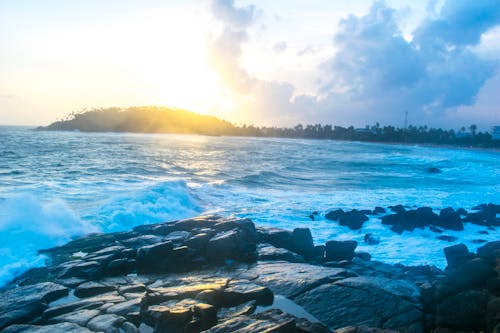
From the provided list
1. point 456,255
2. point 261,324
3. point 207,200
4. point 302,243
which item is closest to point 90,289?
point 261,324

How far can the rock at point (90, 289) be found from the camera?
6.99 meters

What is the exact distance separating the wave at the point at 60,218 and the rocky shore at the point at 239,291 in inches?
30.9

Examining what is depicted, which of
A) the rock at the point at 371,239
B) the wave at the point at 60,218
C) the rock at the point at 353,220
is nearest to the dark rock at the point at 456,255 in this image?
the rock at the point at 371,239

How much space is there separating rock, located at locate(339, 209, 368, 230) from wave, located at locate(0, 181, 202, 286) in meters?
6.37

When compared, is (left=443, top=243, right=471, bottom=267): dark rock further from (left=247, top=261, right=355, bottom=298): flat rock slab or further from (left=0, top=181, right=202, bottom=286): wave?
(left=0, top=181, right=202, bottom=286): wave

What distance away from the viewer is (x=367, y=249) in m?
12.0

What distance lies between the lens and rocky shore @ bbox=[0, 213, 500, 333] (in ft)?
18.2

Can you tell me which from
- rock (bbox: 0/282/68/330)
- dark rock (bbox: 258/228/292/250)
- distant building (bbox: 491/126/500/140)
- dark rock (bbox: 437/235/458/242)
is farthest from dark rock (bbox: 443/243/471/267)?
distant building (bbox: 491/126/500/140)

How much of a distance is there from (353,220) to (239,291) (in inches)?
377

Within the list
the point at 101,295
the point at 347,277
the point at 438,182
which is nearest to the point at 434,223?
the point at 347,277

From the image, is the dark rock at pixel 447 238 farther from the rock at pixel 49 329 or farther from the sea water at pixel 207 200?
the rock at pixel 49 329

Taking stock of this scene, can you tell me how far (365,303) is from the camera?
20.9 ft

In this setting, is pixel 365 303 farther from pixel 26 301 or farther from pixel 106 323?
pixel 26 301

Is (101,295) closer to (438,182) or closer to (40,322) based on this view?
(40,322)
